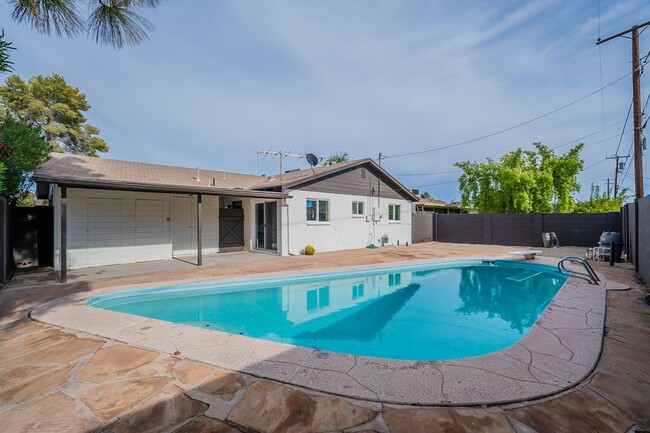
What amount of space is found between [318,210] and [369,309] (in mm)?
7652

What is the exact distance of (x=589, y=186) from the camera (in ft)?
106

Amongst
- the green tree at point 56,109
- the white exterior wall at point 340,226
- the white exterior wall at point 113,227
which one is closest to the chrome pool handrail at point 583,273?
the white exterior wall at point 340,226

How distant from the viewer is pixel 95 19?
13.1 feet

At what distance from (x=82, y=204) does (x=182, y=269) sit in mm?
3913

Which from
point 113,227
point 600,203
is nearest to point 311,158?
point 113,227

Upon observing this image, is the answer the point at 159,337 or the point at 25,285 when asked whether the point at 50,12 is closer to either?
the point at 159,337

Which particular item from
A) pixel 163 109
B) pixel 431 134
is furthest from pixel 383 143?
pixel 163 109

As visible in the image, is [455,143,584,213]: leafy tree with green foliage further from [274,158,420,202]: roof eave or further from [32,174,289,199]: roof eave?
[32,174,289,199]: roof eave

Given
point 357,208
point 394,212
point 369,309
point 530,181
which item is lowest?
point 369,309

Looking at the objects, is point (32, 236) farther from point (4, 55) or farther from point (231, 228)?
point (4, 55)

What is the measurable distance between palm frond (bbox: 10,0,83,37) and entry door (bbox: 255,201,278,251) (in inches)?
352

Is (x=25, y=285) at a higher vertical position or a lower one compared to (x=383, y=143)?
lower

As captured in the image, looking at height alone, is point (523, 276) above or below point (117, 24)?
below

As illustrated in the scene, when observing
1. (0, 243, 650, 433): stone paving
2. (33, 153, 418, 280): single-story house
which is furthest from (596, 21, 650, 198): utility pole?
(0, 243, 650, 433): stone paving
